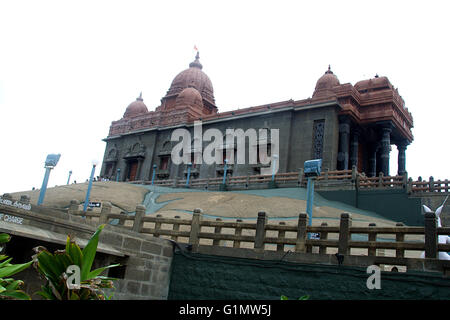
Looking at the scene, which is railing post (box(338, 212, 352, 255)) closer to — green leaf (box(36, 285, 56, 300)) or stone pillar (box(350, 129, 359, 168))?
green leaf (box(36, 285, 56, 300))

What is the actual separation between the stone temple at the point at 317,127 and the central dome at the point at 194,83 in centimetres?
619

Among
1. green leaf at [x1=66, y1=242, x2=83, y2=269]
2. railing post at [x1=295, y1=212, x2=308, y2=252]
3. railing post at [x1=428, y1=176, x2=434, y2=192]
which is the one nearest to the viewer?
green leaf at [x1=66, y1=242, x2=83, y2=269]

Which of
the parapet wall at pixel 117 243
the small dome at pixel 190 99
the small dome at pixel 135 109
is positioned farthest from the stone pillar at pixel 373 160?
the parapet wall at pixel 117 243

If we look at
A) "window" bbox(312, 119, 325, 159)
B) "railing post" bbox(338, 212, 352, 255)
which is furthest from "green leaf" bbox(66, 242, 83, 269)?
"window" bbox(312, 119, 325, 159)

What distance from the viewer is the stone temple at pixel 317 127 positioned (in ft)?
105

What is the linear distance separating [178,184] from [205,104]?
2025cm

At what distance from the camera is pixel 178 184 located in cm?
3117

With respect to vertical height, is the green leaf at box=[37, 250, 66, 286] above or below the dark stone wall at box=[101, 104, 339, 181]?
below

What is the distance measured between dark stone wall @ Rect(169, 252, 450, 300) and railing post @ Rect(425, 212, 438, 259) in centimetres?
45

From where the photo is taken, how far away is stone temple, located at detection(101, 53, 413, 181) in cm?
3206

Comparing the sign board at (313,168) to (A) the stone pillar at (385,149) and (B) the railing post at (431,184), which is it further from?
(A) the stone pillar at (385,149)

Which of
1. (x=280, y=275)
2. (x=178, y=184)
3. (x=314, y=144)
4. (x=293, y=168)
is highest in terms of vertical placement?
(x=314, y=144)
